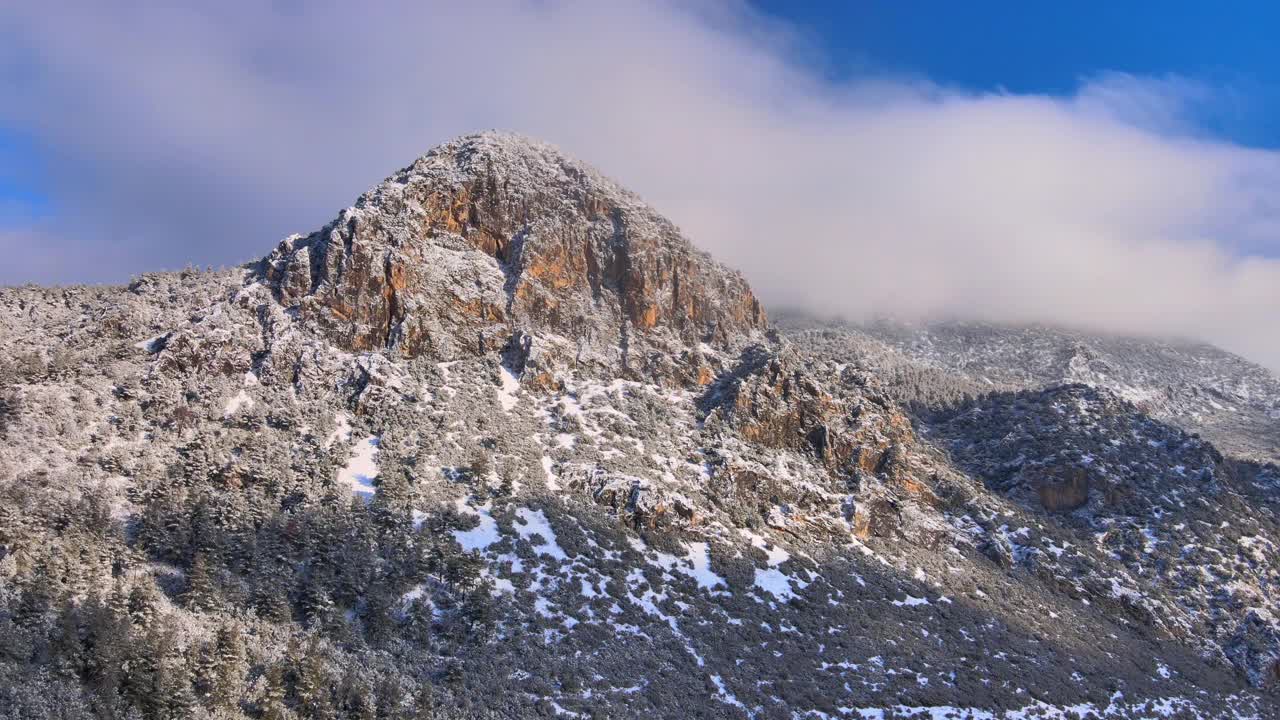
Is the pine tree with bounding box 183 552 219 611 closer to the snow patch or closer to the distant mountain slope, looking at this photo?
the snow patch

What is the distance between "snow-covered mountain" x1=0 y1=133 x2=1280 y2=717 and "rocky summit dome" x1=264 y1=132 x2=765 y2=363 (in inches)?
14.2

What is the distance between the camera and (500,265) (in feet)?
259

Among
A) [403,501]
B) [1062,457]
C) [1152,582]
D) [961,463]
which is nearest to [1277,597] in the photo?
[1152,582]

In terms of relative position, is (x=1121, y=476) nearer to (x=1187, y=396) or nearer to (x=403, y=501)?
(x=403, y=501)

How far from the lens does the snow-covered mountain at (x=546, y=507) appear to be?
38094mm

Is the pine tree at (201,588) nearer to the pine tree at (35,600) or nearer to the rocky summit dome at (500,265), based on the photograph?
the pine tree at (35,600)

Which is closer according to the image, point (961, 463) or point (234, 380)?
point (234, 380)

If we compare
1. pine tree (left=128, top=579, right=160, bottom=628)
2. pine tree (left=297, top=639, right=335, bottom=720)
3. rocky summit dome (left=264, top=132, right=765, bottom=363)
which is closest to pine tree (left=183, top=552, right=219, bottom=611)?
pine tree (left=128, top=579, right=160, bottom=628)

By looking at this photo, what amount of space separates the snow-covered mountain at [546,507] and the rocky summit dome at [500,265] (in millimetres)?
360

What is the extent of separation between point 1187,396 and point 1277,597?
109 m

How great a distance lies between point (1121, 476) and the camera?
83.1 metres

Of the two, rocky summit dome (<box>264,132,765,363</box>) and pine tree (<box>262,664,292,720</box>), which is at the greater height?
rocky summit dome (<box>264,132,765,363</box>)

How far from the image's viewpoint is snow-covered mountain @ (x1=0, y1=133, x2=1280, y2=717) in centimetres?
3809

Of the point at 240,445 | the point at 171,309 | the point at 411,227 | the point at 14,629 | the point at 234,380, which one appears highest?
the point at 411,227
